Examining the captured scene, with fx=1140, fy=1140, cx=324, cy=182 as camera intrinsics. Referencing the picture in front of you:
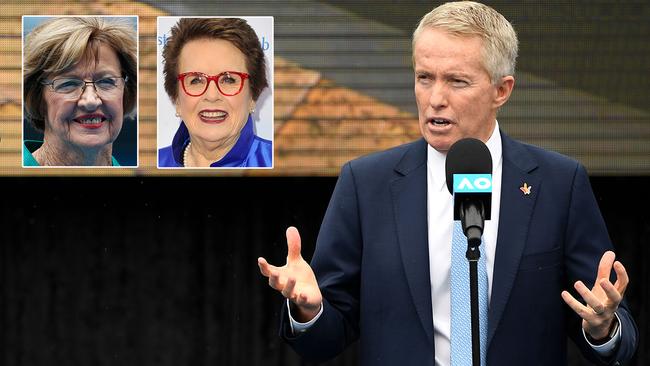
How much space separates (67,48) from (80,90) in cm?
21

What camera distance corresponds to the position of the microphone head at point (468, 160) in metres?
2.15

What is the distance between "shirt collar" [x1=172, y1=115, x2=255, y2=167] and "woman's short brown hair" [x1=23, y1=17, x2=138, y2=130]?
28cm

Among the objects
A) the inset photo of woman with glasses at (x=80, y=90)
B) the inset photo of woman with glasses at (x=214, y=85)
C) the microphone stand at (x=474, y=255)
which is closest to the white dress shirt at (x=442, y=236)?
the microphone stand at (x=474, y=255)

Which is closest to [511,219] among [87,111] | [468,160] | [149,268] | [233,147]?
[468,160]

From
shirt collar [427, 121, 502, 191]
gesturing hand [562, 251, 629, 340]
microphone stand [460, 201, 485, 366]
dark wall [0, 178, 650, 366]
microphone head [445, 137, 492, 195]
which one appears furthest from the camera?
dark wall [0, 178, 650, 366]

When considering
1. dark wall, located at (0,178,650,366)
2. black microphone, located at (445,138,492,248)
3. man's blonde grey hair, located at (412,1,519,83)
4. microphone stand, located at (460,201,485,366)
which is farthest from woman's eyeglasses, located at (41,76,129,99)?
microphone stand, located at (460,201,485,366)

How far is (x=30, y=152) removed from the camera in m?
5.48

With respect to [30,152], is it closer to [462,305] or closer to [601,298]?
[462,305]

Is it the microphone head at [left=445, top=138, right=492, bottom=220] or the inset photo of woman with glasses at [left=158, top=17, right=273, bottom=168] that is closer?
the microphone head at [left=445, top=138, right=492, bottom=220]

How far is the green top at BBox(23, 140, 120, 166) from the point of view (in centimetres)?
547

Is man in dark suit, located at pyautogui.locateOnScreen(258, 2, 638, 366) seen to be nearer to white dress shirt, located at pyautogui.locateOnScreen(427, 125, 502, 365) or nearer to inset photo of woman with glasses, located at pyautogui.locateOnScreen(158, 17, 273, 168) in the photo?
white dress shirt, located at pyautogui.locateOnScreen(427, 125, 502, 365)

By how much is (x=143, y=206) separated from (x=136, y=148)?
18.0 inches

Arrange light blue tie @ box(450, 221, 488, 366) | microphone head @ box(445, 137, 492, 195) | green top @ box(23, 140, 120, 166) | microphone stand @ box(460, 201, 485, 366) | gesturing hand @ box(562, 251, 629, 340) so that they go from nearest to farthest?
microphone stand @ box(460, 201, 485, 366)
microphone head @ box(445, 137, 492, 195)
gesturing hand @ box(562, 251, 629, 340)
light blue tie @ box(450, 221, 488, 366)
green top @ box(23, 140, 120, 166)

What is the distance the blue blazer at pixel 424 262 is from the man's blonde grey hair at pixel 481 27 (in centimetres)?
21
